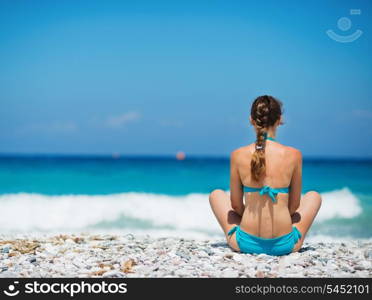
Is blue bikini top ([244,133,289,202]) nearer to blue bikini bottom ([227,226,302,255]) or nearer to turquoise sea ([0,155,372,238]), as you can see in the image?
blue bikini bottom ([227,226,302,255])

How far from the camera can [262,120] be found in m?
3.34

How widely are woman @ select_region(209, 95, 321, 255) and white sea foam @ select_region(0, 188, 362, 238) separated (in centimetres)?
297

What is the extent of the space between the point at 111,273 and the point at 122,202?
698 cm

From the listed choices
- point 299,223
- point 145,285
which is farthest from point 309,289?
point 145,285

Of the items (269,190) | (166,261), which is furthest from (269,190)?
(166,261)

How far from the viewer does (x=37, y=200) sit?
10414 mm

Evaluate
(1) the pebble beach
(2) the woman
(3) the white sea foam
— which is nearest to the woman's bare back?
(2) the woman

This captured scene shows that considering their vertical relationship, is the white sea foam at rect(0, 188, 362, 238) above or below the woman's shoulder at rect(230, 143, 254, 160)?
below

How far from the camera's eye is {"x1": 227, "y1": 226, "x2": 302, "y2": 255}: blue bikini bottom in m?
3.52

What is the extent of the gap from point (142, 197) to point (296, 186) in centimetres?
725

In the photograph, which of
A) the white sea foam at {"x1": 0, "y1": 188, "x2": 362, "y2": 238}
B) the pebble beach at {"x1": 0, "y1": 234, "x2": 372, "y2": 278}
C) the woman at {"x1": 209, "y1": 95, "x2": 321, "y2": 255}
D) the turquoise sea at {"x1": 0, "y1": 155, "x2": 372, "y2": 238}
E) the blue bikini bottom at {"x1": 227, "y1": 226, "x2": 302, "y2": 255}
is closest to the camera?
the pebble beach at {"x1": 0, "y1": 234, "x2": 372, "y2": 278}

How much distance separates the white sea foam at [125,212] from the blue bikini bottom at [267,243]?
114 inches

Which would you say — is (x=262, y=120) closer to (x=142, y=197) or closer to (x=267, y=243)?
(x=267, y=243)

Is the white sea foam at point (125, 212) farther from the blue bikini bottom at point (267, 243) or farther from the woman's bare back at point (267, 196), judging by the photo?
the woman's bare back at point (267, 196)
